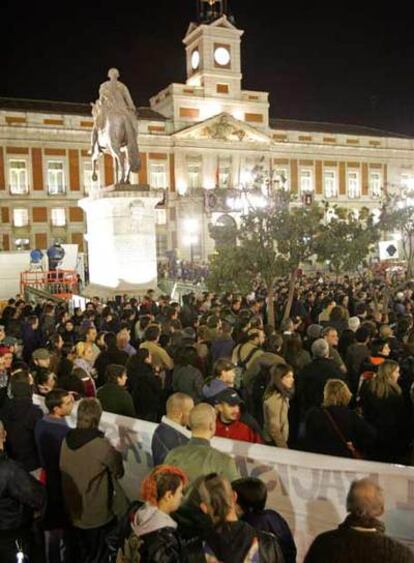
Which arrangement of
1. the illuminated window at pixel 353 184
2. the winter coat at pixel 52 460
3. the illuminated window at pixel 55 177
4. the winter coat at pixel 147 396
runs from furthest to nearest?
1. the illuminated window at pixel 353 184
2. the illuminated window at pixel 55 177
3. the winter coat at pixel 147 396
4. the winter coat at pixel 52 460

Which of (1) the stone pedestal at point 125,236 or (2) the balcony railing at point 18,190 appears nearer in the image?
(1) the stone pedestal at point 125,236

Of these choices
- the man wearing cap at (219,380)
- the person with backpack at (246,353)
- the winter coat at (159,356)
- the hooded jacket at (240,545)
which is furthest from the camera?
the winter coat at (159,356)

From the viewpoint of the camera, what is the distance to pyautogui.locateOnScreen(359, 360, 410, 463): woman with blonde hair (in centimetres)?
561

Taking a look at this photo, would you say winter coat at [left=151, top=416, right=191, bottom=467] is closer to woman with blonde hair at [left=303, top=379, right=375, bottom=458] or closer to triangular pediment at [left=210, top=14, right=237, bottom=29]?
woman with blonde hair at [left=303, top=379, right=375, bottom=458]

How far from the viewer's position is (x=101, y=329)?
35.3ft

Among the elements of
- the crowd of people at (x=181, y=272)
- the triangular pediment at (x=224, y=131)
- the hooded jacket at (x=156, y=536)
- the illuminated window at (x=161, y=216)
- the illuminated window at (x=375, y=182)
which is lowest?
the crowd of people at (x=181, y=272)

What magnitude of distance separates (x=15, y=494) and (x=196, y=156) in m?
48.5

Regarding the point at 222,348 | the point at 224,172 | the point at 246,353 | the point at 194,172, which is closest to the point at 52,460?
the point at 246,353

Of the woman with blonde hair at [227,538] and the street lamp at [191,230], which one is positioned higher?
the street lamp at [191,230]

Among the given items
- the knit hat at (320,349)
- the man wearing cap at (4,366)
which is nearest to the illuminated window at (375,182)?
the knit hat at (320,349)

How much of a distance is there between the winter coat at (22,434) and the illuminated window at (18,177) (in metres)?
42.3

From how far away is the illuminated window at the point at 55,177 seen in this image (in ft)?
153

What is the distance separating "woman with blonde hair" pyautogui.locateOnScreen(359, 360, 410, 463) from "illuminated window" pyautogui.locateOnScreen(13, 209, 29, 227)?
140 ft

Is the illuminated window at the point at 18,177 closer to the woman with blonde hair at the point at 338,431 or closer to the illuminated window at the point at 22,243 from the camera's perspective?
the illuminated window at the point at 22,243
